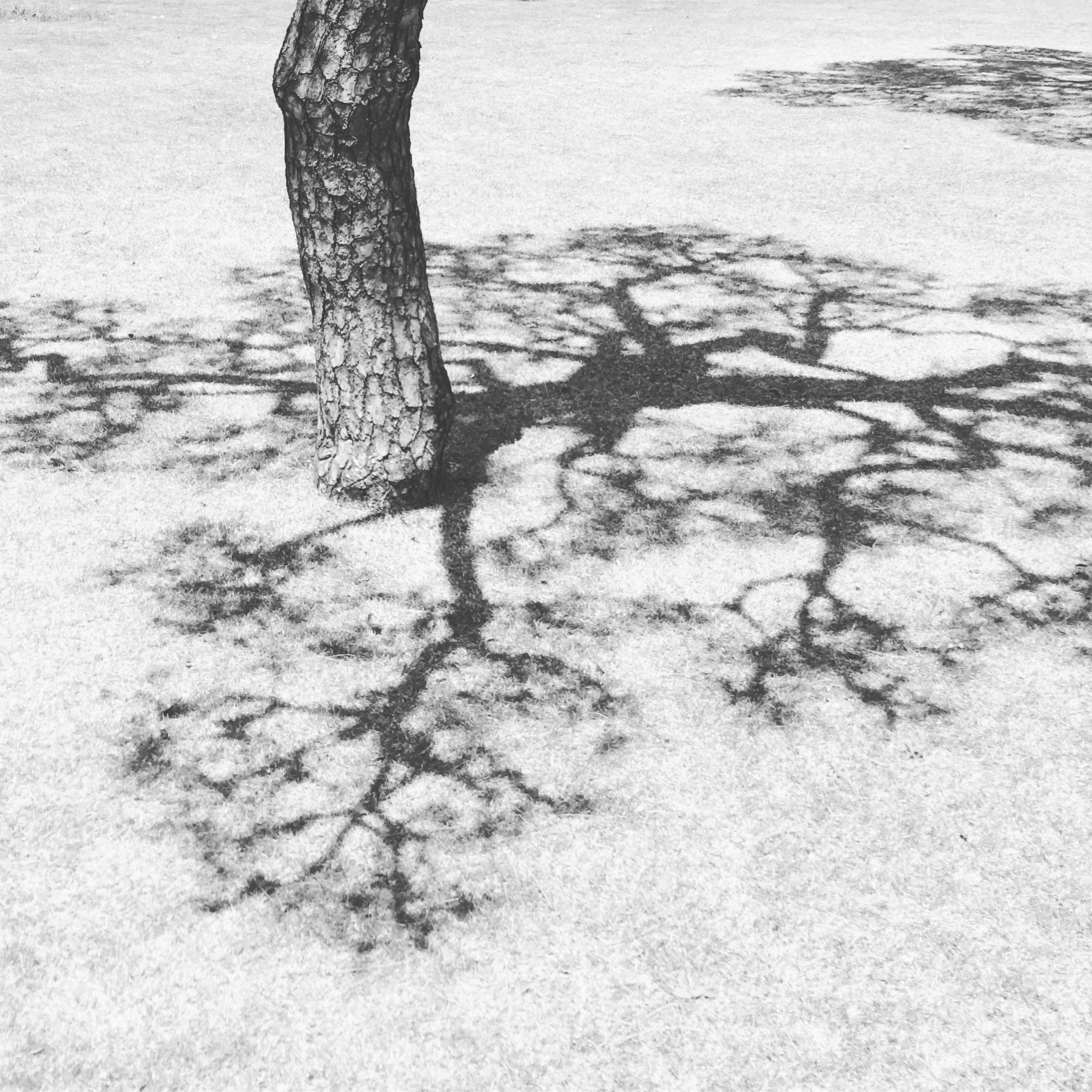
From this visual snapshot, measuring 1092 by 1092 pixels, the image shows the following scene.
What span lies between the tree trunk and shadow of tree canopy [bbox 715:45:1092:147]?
937 centimetres

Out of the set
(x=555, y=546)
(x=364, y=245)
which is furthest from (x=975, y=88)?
(x=364, y=245)

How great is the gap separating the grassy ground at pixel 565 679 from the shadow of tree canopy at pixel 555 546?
18mm

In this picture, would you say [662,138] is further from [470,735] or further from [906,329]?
[470,735]

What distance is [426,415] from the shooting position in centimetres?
432

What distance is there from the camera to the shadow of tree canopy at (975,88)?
40.0ft

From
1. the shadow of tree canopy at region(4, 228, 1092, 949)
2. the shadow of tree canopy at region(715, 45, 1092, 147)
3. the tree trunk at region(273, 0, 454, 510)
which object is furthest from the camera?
the shadow of tree canopy at region(715, 45, 1092, 147)

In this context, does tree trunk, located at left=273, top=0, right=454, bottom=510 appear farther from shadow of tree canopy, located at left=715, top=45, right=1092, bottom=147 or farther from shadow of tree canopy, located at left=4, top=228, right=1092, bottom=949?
shadow of tree canopy, located at left=715, top=45, right=1092, bottom=147

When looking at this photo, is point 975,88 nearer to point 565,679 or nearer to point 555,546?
point 555,546

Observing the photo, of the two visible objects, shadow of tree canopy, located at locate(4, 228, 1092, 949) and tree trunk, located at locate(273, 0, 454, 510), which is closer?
shadow of tree canopy, located at locate(4, 228, 1092, 949)

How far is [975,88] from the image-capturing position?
1412cm

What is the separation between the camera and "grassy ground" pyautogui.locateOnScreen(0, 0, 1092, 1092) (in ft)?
8.38

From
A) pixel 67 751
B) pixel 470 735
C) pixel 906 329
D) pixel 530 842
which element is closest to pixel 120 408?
pixel 67 751

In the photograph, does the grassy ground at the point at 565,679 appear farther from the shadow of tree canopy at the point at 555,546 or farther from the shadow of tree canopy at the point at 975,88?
the shadow of tree canopy at the point at 975,88

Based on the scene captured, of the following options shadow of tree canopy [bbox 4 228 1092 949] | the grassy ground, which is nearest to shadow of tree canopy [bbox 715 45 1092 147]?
the grassy ground
